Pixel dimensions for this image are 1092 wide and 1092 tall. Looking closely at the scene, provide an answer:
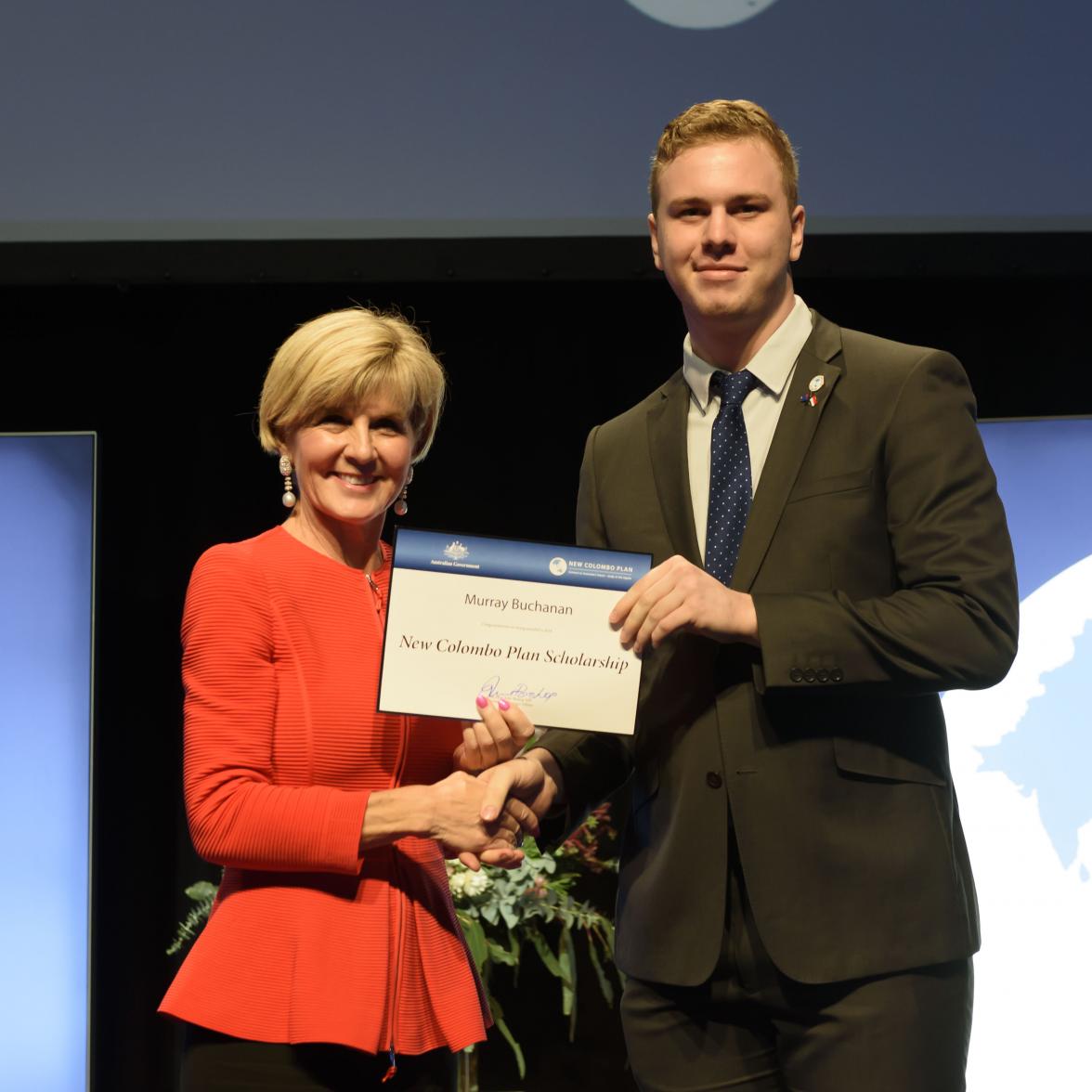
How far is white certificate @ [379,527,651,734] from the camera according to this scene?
172 cm

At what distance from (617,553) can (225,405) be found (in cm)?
274

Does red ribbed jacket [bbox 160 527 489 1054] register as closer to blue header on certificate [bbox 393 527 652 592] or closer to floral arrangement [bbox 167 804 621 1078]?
blue header on certificate [bbox 393 527 652 592]

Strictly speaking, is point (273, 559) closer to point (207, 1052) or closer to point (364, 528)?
point (364, 528)

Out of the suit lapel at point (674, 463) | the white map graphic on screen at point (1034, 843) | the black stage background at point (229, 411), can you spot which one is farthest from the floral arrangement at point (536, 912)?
the suit lapel at point (674, 463)

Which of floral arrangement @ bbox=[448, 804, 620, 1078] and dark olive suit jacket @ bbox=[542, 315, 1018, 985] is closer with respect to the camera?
dark olive suit jacket @ bbox=[542, 315, 1018, 985]

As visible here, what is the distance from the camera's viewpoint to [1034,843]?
3656 millimetres

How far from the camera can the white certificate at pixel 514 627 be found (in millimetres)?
1719

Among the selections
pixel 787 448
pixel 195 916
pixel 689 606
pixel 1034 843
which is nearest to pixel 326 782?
pixel 689 606

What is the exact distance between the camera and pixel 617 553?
172 centimetres

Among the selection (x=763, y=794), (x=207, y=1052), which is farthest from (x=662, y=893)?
(x=207, y=1052)

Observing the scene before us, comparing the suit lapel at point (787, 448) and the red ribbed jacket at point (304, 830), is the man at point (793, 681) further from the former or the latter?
the red ribbed jacket at point (304, 830)

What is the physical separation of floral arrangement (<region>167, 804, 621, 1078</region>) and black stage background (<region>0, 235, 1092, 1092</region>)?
0.22m

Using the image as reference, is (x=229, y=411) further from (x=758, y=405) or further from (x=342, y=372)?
(x=758, y=405)
